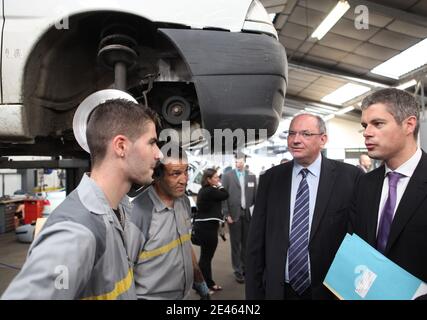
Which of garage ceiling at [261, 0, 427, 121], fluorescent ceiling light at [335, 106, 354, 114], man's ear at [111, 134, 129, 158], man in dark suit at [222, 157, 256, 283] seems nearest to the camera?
man's ear at [111, 134, 129, 158]

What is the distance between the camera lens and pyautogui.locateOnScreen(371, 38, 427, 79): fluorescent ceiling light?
24.1 ft

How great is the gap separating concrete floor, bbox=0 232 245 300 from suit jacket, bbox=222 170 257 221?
82 cm

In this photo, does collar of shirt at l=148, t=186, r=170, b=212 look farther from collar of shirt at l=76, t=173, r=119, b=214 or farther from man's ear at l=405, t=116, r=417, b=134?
man's ear at l=405, t=116, r=417, b=134

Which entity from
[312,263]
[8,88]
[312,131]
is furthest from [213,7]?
[312,263]

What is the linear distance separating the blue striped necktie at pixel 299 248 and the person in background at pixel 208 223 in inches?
88.9

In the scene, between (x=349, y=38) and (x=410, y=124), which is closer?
(x=410, y=124)

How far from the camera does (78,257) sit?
2.54ft

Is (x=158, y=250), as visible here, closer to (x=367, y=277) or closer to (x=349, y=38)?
(x=367, y=277)

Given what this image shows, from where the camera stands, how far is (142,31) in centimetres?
190

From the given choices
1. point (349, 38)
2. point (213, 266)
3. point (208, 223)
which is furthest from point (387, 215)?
point (349, 38)

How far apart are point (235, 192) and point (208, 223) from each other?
3.86 feet

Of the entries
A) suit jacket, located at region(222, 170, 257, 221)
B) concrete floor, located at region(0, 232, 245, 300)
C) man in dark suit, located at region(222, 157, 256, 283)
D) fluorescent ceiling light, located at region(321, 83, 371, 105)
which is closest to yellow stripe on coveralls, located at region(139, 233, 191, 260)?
concrete floor, located at region(0, 232, 245, 300)
